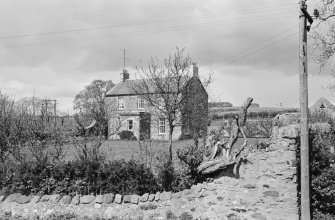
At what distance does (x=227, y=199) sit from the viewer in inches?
305

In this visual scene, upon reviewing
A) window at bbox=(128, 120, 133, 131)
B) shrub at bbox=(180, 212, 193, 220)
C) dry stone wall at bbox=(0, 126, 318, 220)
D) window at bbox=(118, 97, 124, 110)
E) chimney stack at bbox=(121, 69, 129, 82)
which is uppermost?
chimney stack at bbox=(121, 69, 129, 82)

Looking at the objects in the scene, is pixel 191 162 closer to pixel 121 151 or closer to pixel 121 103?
pixel 121 151

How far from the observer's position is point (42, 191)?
914 centimetres

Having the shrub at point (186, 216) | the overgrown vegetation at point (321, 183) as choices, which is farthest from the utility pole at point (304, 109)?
the shrub at point (186, 216)

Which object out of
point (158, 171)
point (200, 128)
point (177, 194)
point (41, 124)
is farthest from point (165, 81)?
point (177, 194)

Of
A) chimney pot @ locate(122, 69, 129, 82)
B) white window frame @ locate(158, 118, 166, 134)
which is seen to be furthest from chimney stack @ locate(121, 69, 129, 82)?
white window frame @ locate(158, 118, 166, 134)

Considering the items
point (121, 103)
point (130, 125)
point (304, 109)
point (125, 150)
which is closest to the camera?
point (304, 109)

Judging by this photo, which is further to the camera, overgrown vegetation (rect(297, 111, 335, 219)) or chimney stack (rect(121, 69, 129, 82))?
chimney stack (rect(121, 69, 129, 82))

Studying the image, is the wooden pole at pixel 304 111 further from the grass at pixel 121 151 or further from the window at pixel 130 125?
the window at pixel 130 125

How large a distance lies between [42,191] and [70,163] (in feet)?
3.51

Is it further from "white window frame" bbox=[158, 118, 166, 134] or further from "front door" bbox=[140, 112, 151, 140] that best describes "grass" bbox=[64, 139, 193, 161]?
"white window frame" bbox=[158, 118, 166, 134]

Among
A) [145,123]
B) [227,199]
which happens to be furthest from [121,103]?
[227,199]

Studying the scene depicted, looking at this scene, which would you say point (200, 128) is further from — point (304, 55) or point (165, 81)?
point (304, 55)

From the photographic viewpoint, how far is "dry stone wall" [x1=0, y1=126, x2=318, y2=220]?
7285 mm
